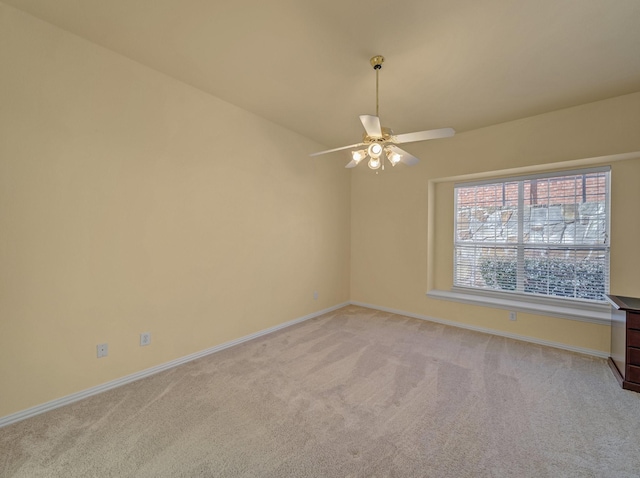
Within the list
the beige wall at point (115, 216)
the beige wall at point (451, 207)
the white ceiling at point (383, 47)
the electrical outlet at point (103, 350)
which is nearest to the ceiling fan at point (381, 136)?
the white ceiling at point (383, 47)

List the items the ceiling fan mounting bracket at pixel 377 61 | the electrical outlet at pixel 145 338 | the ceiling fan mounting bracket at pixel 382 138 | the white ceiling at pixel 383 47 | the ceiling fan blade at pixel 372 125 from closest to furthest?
the white ceiling at pixel 383 47, the ceiling fan blade at pixel 372 125, the ceiling fan mounting bracket at pixel 382 138, the ceiling fan mounting bracket at pixel 377 61, the electrical outlet at pixel 145 338

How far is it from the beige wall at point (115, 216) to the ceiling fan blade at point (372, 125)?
5.79 feet

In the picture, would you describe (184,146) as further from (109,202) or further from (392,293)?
(392,293)

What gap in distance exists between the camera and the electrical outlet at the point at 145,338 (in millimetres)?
2453

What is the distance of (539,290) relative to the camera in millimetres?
3484

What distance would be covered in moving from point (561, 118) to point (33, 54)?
4897mm

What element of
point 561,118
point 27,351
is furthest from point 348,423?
point 561,118

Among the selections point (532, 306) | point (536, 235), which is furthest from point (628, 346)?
point (536, 235)

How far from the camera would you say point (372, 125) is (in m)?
1.95

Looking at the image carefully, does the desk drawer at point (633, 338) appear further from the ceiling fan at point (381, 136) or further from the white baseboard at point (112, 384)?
the white baseboard at point (112, 384)

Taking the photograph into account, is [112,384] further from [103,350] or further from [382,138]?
[382,138]

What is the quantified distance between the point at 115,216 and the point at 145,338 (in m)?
1.13

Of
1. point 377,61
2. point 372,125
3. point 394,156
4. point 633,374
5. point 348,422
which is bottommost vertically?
point 348,422

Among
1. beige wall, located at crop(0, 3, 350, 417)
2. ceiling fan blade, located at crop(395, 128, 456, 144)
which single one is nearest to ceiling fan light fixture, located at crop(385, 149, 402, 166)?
ceiling fan blade, located at crop(395, 128, 456, 144)
